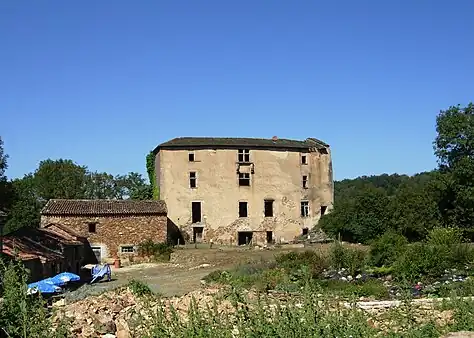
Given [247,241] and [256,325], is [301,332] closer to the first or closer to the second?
[256,325]

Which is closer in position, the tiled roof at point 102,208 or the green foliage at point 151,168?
the tiled roof at point 102,208

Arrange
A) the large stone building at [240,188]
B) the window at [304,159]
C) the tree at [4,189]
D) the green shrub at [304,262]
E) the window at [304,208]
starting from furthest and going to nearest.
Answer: the window at [304,159] → the window at [304,208] → the large stone building at [240,188] → the tree at [4,189] → the green shrub at [304,262]

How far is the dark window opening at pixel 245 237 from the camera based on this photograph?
135 feet

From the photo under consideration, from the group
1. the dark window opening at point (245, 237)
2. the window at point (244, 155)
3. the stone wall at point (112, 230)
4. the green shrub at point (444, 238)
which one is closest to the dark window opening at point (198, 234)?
the dark window opening at point (245, 237)

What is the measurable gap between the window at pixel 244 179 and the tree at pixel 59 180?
25.9 m

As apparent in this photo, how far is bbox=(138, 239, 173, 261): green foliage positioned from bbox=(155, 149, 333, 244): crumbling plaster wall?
4.75 metres

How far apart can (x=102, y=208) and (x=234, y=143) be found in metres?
11.1

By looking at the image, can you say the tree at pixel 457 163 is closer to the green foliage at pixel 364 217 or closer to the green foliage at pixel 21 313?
the green foliage at pixel 364 217

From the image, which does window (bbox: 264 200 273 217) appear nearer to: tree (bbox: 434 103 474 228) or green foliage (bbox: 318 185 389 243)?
green foliage (bbox: 318 185 389 243)

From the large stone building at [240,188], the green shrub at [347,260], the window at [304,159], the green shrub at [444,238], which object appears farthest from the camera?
the window at [304,159]

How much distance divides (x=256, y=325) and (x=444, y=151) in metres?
35.5

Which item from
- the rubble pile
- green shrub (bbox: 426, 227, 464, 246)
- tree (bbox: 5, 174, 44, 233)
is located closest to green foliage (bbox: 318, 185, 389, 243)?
green shrub (bbox: 426, 227, 464, 246)

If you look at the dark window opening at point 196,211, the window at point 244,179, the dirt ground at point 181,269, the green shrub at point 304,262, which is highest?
the window at point 244,179

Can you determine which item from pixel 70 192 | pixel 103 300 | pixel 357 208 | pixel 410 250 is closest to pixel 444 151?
pixel 357 208
